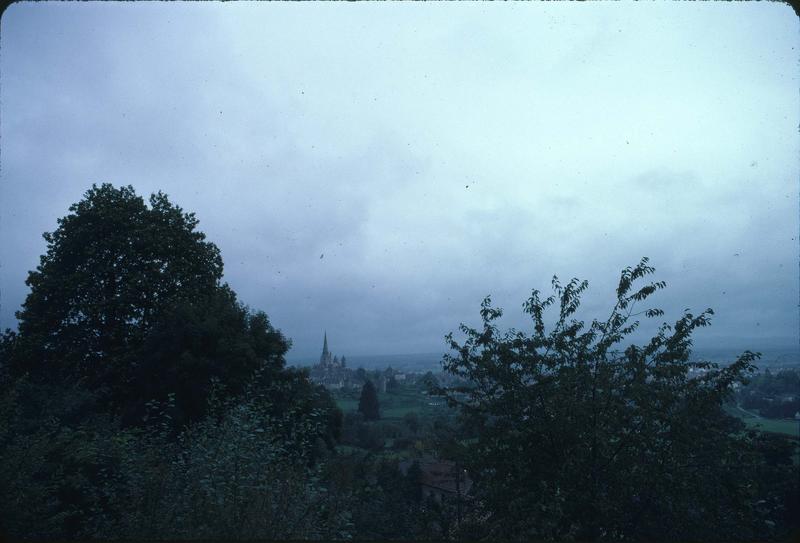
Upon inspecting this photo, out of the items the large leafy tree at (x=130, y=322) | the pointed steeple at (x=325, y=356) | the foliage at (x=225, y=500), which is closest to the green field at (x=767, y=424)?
the foliage at (x=225, y=500)

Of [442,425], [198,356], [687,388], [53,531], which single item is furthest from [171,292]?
[687,388]

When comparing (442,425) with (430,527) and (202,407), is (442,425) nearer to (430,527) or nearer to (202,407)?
(430,527)

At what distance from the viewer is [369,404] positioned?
35.9 meters

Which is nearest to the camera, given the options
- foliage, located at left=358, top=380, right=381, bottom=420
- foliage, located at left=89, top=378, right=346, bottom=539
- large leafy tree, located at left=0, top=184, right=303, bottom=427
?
foliage, located at left=89, top=378, right=346, bottom=539

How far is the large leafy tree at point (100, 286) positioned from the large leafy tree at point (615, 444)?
1277 cm

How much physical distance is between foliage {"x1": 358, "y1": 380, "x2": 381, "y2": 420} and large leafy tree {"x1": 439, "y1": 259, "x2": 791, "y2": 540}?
101ft

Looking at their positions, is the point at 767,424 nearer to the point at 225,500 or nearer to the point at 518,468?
the point at 518,468

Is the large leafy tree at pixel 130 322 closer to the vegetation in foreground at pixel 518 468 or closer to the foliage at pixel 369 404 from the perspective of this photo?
the vegetation in foreground at pixel 518 468

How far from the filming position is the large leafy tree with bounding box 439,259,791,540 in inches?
194

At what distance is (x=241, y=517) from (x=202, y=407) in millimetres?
9288

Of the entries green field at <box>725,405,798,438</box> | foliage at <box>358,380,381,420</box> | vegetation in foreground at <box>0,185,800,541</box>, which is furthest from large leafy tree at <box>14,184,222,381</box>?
foliage at <box>358,380,381,420</box>

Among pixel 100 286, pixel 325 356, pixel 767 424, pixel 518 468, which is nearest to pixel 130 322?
pixel 100 286

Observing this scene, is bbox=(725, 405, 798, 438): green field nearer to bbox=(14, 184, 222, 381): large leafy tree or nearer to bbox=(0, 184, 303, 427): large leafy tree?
bbox=(0, 184, 303, 427): large leafy tree

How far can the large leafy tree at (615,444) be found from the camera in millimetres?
4938
